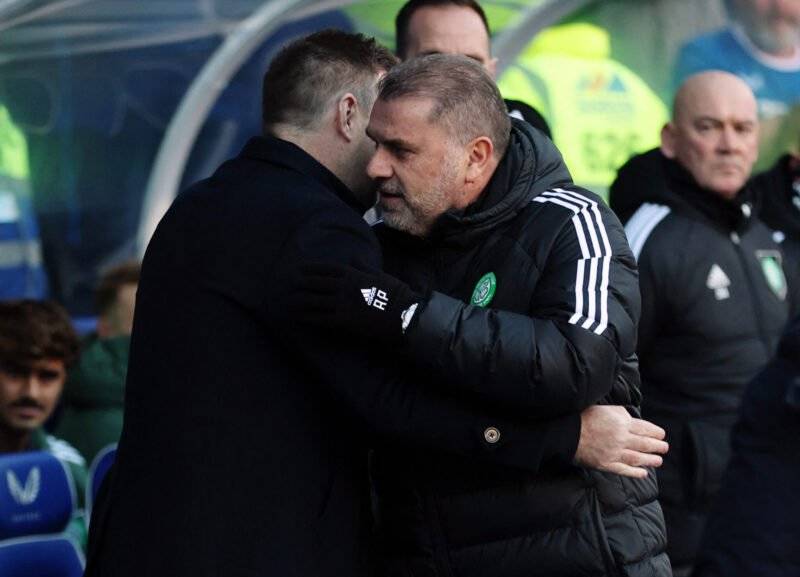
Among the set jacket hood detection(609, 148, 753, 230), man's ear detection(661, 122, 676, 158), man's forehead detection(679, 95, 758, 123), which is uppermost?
man's forehead detection(679, 95, 758, 123)

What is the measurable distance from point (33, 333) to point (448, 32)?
5.29 ft

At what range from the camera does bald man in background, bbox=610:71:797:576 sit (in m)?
4.64

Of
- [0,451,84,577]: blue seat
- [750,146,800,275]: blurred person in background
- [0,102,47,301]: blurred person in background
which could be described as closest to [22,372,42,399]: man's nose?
[0,451,84,577]: blue seat

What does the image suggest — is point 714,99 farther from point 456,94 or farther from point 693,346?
point 456,94

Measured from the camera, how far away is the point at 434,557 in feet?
10.1

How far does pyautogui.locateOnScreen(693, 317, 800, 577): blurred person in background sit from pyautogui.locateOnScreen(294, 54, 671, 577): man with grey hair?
0.52 meters

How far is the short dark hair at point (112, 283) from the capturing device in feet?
19.5

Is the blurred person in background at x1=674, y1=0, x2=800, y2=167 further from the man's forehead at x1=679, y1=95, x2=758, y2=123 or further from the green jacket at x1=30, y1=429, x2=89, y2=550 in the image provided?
the green jacket at x1=30, y1=429, x2=89, y2=550

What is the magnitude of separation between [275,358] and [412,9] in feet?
5.66

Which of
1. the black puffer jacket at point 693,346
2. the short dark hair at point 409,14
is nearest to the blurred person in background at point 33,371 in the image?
the short dark hair at point 409,14

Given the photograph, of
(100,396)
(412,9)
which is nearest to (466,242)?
(412,9)

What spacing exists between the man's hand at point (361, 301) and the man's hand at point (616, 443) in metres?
0.38

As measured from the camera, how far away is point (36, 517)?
4254 millimetres

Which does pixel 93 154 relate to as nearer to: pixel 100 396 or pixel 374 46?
pixel 100 396
